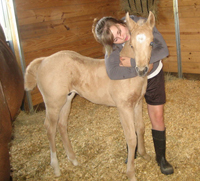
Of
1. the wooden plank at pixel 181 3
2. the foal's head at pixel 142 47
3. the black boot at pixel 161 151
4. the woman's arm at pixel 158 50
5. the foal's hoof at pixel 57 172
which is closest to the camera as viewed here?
the foal's head at pixel 142 47

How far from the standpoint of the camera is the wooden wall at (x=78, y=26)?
328 cm

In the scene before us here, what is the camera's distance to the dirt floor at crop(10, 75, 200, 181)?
2045mm

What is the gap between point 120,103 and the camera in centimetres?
176

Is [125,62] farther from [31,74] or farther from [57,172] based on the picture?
[57,172]

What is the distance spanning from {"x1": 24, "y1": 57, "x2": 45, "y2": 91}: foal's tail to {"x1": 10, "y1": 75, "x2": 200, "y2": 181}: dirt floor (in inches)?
32.8

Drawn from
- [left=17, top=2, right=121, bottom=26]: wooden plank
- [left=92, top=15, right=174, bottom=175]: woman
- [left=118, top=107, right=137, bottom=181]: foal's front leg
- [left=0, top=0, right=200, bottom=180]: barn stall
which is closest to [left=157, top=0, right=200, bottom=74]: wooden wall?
[left=0, top=0, right=200, bottom=180]: barn stall

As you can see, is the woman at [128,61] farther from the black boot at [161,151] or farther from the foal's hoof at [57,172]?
the foal's hoof at [57,172]

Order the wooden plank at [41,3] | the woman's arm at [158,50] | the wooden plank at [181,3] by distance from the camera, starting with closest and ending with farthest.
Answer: the woman's arm at [158,50], the wooden plank at [41,3], the wooden plank at [181,3]

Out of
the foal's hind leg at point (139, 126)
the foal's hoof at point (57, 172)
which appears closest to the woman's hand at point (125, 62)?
the foal's hind leg at point (139, 126)

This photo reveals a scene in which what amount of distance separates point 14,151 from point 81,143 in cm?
76

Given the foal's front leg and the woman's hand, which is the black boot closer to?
the foal's front leg

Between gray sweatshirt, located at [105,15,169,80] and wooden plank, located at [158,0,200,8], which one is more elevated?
wooden plank, located at [158,0,200,8]

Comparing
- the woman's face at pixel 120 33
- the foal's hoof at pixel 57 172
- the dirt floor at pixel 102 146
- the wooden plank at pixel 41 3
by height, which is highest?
the wooden plank at pixel 41 3

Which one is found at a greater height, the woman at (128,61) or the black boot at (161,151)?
the woman at (128,61)
